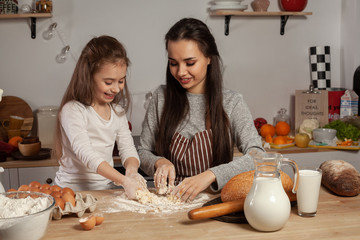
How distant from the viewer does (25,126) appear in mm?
3061

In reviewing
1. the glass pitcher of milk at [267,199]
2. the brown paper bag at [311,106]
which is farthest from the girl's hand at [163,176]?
the brown paper bag at [311,106]

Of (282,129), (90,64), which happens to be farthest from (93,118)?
(282,129)

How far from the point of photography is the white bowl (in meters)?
2.99

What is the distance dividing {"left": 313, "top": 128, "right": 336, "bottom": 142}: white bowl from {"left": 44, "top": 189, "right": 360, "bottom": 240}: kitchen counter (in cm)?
168

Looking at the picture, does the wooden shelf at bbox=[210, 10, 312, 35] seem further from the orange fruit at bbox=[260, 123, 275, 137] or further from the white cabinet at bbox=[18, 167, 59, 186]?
the white cabinet at bbox=[18, 167, 59, 186]

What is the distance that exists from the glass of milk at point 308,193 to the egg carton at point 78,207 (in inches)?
24.0

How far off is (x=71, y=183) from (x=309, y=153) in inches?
64.8

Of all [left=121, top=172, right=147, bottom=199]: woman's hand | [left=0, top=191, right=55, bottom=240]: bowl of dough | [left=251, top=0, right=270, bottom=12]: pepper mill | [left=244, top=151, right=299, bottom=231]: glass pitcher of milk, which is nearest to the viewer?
[left=0, top=191, right=55, bottom=240]: bowl of dough

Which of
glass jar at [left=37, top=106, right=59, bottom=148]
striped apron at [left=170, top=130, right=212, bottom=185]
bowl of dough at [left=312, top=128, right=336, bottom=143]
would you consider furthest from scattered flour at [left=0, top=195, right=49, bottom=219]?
bowl of dough at [left=312, top=128, right=336, bottom=143]

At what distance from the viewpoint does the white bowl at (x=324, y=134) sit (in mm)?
2988

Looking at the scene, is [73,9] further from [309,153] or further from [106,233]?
[106,233]

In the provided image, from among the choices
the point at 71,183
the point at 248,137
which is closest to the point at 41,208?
the point at 71,183

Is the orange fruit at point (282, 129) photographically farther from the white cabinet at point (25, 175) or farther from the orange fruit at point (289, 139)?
the white cabinet at point (25, 175)

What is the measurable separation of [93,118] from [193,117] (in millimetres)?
426
